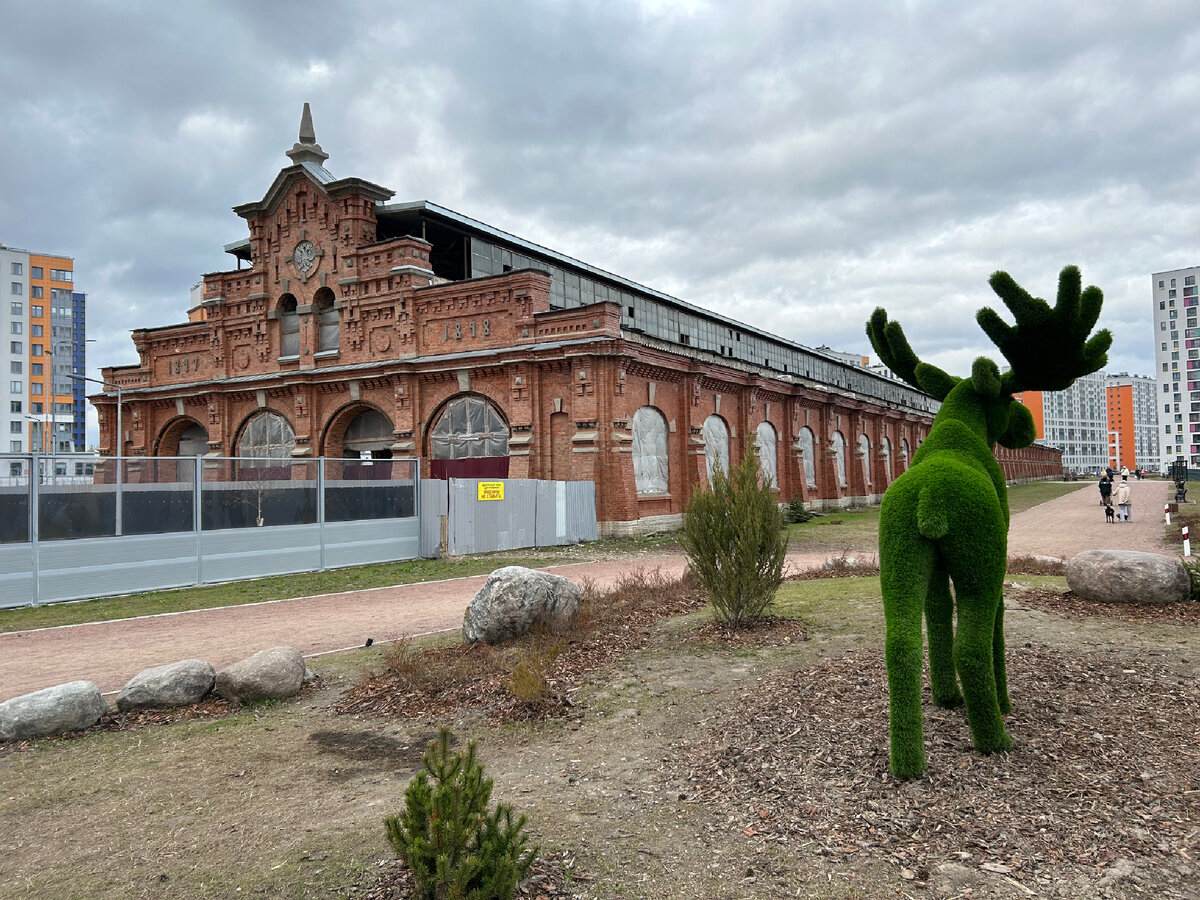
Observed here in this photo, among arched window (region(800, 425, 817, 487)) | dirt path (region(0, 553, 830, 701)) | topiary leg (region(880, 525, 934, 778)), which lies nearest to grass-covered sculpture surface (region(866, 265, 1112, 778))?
topiary leg (region(880, 525, 934, 778))

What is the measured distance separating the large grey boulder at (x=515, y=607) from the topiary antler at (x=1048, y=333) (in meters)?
5.23

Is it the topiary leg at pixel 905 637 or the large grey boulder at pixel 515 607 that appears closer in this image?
the topiary leg at pixel 905 637

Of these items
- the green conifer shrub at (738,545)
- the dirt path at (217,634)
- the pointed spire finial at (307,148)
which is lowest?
the dirt path at (217,634)

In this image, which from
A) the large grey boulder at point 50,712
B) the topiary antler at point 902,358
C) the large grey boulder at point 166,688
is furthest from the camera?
the large grey boulder at point 166,688

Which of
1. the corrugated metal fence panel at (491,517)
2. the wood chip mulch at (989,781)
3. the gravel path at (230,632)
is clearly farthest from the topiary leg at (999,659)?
the corrugated metal fence panel at (491,517)

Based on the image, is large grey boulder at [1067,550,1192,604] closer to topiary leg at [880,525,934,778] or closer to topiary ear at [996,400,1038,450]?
topiary ear at [996,400,1038,450]

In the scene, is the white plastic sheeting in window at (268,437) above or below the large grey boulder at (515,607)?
above

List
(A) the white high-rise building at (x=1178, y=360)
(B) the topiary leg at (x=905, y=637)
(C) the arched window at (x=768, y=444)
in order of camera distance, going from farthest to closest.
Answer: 1. (A) the white high-rise building at (x=1178, y=360)
2. (C) the arched window at (x=768, y=444)
3. (B) the topiary leg at (x=905, y=637)

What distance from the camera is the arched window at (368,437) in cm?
2834

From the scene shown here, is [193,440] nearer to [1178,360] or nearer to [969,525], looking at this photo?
[969,525]

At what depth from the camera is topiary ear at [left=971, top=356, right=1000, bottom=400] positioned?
547 cm

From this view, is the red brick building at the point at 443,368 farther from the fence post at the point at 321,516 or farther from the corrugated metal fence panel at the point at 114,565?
the corrugated metal fence panel at the point at 114,565

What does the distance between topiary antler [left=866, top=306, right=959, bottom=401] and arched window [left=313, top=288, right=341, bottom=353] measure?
25875 millimetres

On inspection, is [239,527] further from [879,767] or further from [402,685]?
[879,767]
